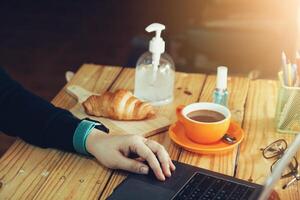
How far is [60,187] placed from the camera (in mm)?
1125

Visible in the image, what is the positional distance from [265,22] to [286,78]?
1.60m

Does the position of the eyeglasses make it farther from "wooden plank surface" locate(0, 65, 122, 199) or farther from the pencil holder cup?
"wooden plank surface" locate(0, 65, 122, 199)

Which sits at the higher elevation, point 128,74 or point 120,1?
point 128,74

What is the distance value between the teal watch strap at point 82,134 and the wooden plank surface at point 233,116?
0.68ft

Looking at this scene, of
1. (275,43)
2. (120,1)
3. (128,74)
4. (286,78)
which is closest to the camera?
(286,78)

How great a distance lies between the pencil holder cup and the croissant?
0.30 m

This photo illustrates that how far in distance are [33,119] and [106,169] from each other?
0.25 metres

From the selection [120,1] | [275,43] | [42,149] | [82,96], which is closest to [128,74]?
[82,96]

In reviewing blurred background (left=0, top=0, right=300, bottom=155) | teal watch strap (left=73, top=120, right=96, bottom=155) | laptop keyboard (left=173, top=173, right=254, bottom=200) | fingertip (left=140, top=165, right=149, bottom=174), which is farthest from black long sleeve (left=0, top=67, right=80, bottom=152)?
blurred background (left=0, top=0, right=300, bottom=155)

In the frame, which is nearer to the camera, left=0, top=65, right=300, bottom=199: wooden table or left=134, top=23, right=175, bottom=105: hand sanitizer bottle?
left=0, top=65, right=300, bottom=199: wooden table

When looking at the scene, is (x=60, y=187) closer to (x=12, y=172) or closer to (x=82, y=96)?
(x=12, y=172)

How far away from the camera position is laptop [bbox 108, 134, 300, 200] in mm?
1062

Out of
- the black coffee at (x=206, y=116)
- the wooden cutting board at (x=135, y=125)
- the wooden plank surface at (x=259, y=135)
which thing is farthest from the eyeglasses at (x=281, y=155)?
the wooden cutting board at (x=135, y=125)

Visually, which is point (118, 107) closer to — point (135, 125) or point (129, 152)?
point (135, 125)
